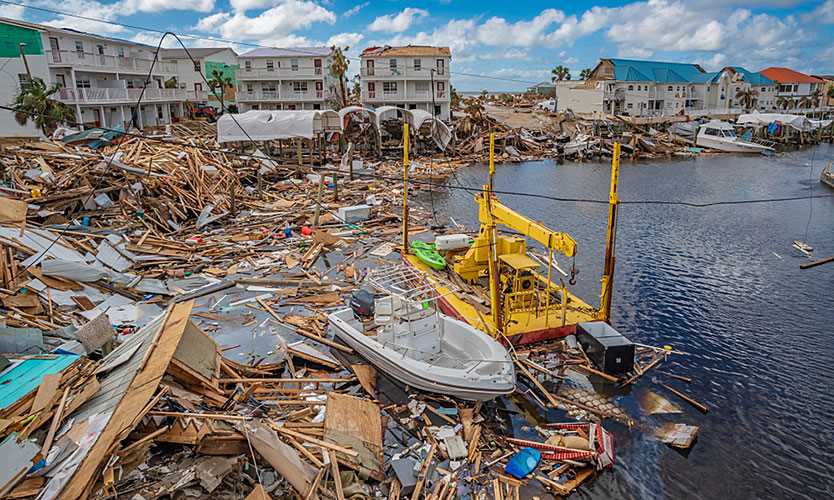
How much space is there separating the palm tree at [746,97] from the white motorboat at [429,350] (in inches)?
3734

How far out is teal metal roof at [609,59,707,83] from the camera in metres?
76.9

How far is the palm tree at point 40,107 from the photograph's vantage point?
36.3 meters

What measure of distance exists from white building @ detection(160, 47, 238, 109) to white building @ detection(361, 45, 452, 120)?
18.0 metres

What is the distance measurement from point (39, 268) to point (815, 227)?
3476cm

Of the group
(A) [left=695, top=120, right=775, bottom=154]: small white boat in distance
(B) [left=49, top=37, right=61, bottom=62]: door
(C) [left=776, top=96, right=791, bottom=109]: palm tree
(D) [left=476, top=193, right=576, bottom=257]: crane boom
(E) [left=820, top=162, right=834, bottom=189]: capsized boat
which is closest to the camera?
(D) [left=476, top=193, right=576, bottom=257]: crane boom

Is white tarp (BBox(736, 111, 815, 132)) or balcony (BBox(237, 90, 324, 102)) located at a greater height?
balcony (BBox(237, 90, 324, 102))

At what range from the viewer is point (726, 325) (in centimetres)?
1631

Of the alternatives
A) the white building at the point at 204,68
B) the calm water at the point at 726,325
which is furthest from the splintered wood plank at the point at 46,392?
the white building at the point at 204,68

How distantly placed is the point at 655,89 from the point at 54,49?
76243 millimetres

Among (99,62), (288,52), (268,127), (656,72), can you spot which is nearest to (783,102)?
(656,72)

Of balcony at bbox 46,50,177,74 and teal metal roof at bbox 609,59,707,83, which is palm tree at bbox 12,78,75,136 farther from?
teal metal roof at bbox 609,59,707,83

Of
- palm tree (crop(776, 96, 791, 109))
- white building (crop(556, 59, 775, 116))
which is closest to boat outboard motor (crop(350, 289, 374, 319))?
white building (crop(556, 59, 775, 116))

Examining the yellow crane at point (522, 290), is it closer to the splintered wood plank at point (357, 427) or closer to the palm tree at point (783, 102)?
the splintered wood plank at point (357, 427)

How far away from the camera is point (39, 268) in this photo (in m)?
14.5
